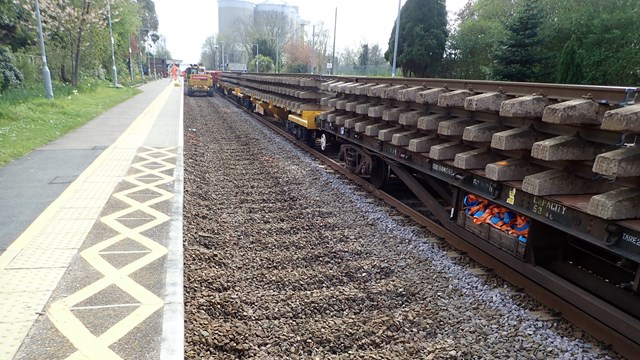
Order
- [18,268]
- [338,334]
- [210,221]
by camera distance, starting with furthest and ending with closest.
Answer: [210,221]
[18,268]
[338,334]

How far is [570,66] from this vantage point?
65.2 ft

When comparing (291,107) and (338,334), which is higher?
(291,107)

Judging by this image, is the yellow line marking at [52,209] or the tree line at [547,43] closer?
the yellow line marking at [52,209]

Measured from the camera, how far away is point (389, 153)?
23.2ft

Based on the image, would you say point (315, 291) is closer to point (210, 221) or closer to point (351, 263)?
point (351, 263)

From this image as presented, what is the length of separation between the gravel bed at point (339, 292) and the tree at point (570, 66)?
17.2 metres

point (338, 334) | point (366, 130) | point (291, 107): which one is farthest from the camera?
point (291, 107)

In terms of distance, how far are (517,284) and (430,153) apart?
1888 millimetres

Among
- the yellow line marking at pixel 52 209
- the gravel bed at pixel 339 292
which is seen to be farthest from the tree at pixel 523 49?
the yellow line marking at pixel 52 209

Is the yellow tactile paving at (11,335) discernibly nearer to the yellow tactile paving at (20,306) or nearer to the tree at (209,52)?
the yellow tactile paving at (20,306)

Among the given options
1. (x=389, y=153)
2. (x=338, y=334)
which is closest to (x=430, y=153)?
(x=389, y=153)

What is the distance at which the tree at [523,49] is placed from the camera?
22469 millimetres

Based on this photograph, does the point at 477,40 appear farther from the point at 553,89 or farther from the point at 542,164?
the point at 553,89

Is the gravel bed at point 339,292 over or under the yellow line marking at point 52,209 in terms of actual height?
under
